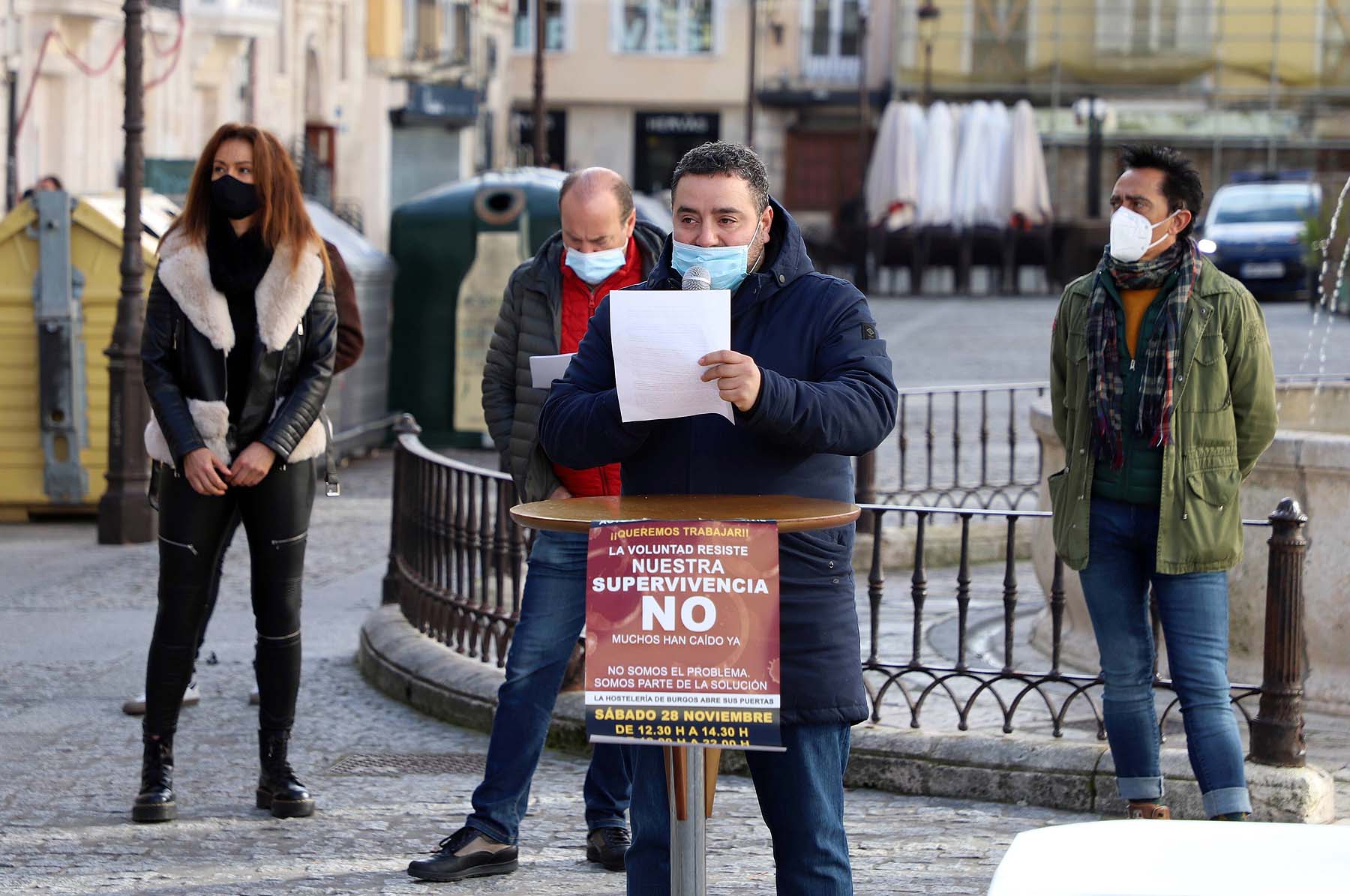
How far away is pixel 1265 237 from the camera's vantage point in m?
30.5

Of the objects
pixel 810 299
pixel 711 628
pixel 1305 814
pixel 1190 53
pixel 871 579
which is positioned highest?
pixel 1190 53

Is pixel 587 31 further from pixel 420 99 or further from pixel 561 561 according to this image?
pixel 561 561

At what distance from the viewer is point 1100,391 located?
477 centimetres

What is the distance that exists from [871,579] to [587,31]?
4314 cm

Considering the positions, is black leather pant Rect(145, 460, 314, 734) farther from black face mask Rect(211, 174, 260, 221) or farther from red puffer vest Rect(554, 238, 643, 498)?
red puffer vest Rect(554, 238, 643, 498)

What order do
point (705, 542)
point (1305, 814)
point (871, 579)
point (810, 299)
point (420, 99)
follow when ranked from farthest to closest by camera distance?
point (420, 99)
point (871, 579)
point (1305, 814)
point (810, 299)
point (705, 542)

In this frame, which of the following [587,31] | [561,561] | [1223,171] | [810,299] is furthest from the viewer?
[587,31]

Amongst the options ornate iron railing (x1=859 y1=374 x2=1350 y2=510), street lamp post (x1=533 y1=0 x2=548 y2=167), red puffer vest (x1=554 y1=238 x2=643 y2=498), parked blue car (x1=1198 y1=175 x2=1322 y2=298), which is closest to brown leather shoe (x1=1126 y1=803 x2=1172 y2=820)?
red puffer vest (x1=554 y1=238 x2=643 y2=498)

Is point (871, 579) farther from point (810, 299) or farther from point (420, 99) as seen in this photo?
point (420, 99)

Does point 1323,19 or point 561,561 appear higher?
point 1323,19

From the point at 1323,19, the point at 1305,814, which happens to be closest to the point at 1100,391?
the point at 1305,814

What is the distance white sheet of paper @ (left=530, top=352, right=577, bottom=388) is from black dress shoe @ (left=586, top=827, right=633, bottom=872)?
1.12 m

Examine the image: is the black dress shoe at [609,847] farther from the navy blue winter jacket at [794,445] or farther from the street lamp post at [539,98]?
the street lamp post at [539,98]

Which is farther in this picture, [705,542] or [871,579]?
[871,579]
